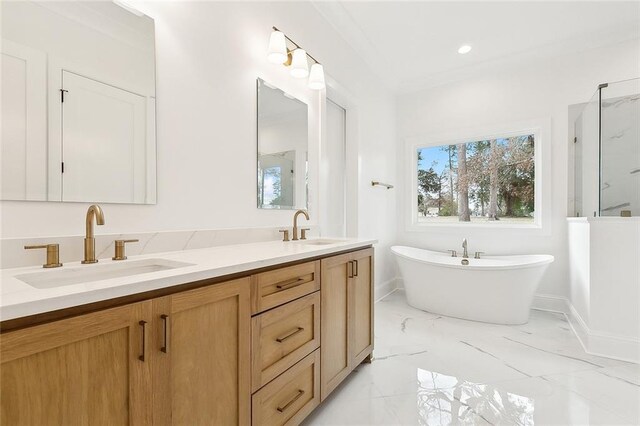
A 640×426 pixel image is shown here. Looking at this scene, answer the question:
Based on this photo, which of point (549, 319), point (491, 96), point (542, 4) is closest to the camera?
point (542, 4)

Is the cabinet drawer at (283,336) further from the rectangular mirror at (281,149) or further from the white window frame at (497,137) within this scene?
the white window frame at (497,137)

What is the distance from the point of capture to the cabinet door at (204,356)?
81 centimetres

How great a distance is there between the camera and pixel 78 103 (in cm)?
109

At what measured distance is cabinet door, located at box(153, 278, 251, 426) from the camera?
806 millimetres

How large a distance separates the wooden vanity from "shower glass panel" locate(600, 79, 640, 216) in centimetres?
248

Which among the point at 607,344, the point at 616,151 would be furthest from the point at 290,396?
the point at 616,151

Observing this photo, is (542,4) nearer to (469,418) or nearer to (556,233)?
(556,233)

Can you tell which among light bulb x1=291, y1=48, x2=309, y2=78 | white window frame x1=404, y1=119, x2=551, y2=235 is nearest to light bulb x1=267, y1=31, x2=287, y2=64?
light bulb x1=291, y1=48, x2=309, y2=78

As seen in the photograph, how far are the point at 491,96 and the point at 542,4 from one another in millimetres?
1094

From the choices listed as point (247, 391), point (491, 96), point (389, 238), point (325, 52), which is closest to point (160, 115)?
point (247, 391)

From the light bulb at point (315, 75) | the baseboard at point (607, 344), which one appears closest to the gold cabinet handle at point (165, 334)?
the light bulb at point (315, 75)

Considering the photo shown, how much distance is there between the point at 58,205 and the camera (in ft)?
3.45

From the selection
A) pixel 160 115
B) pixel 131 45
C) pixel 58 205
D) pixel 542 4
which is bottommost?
pixel 58 205

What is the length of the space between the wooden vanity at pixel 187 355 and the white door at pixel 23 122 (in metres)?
0.63
